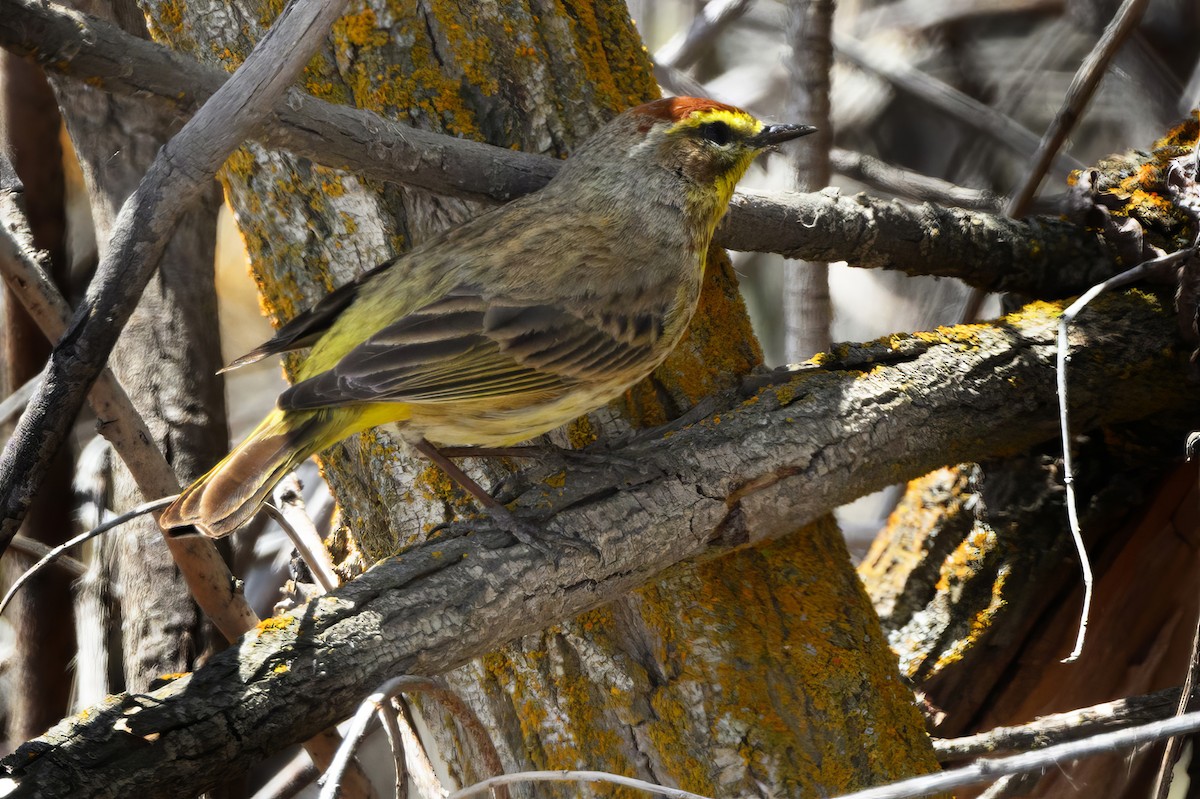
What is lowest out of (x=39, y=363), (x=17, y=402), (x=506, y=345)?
(x=506, y=345)

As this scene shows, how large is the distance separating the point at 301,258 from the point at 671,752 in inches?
64.8

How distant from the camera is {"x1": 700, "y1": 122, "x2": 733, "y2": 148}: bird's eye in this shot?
3309 millimetres

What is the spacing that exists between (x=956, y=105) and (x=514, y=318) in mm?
3241

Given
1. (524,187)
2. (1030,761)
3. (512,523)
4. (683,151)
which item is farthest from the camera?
(683,151)

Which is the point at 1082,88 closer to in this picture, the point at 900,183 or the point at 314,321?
the point at 900,183

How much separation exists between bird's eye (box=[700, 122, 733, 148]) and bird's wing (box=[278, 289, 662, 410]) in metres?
0.66

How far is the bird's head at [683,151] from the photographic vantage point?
3.09 m

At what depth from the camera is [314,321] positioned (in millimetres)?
2928

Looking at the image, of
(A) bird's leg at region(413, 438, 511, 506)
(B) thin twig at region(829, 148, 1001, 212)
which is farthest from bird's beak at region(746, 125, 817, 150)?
(B) thin twig at region(829, 148, 1001, 212)

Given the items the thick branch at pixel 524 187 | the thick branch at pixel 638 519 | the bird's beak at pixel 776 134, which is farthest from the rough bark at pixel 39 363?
the bird's beak at pixel 776 134

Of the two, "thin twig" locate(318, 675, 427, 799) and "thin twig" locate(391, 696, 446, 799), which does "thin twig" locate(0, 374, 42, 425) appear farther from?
"thin twig" locate(318, 675, 427, 799)

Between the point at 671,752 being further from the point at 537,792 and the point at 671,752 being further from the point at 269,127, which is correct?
the point at 269,127

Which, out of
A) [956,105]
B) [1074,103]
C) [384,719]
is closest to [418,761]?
[384,719]

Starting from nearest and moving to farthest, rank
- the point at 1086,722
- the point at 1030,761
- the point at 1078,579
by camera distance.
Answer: the point at 1030,761
the point at 1086,722
the point at 1078,579
